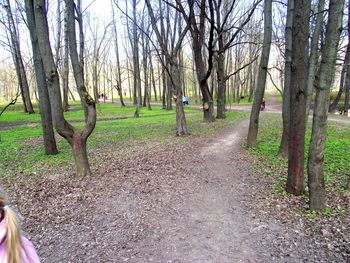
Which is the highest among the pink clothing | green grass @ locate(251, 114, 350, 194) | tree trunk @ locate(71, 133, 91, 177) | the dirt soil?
the pink clothing

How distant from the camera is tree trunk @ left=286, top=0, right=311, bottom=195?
482cm

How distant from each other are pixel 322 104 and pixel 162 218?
3320 mm

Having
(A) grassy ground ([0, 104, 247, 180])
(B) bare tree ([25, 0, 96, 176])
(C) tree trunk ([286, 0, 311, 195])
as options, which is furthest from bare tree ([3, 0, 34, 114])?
(C) tree trunk ([286, 0, 311, 195])

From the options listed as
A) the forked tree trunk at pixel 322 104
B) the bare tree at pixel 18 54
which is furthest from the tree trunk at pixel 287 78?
the bare tree at pixel 18 54

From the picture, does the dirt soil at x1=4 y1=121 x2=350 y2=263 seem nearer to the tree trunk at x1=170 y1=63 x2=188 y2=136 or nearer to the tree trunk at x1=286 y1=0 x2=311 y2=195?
A: the tree trunk at x1=286 y1=0 x2=311 y2=195

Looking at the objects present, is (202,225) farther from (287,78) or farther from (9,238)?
(287,78)

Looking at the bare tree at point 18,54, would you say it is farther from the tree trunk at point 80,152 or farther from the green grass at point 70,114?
the tree trunk at point 80,152

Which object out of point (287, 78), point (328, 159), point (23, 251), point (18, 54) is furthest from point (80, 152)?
point (18, 54)

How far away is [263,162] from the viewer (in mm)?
7867

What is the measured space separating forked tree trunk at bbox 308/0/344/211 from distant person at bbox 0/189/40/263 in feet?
14.4

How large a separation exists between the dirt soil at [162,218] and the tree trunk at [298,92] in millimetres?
735

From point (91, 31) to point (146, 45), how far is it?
765 cm

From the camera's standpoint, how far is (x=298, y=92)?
507 cm

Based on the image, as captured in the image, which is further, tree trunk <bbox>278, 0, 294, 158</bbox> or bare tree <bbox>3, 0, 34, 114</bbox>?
bare tree <bbox>3, 0, 34, 114</bbox>
